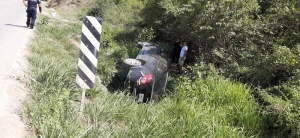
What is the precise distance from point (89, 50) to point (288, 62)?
4561 millimetres

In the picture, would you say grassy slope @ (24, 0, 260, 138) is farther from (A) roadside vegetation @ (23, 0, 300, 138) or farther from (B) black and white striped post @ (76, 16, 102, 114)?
(B) black and white striped post @ (76, 16, 102, 114)

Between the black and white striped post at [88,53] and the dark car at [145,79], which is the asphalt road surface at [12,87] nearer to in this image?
the black and white striped post at [88,53]

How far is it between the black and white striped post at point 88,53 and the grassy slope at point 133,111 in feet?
1.05

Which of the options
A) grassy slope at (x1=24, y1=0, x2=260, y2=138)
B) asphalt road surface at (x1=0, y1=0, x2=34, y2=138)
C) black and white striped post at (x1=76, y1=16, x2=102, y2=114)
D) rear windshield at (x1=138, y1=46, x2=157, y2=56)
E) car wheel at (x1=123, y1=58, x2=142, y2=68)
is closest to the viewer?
asphalt road surface at (x1=0, y1=0, x2=34, y2=138)

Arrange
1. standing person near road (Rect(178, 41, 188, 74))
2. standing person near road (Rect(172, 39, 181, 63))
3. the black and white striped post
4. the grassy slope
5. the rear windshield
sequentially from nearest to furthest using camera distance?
the grassy slope, the black and white striped post, the rear windshield, standing person near road (Rect(178, 41, 188, 74)), standing person near road (Rect(172, 39, 181, 63))

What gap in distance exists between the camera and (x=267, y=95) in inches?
225

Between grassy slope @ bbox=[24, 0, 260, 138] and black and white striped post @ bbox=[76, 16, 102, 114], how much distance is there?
32 centimetres

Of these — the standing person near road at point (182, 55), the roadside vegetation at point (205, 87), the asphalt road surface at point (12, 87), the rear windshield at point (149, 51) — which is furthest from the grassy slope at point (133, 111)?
the standing person near road at point (182, 55)

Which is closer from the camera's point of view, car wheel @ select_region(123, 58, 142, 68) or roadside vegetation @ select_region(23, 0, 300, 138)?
roadside vegetation @ select_region(23, 0, 300, 138)

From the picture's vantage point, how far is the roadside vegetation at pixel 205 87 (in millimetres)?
4000

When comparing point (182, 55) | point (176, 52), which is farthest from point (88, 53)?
point (176, 52)

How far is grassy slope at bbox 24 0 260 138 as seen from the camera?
358cm

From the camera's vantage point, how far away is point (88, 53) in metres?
4.30

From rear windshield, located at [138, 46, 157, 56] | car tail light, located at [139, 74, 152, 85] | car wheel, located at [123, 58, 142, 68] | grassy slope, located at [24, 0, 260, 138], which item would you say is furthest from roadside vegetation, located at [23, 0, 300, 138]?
rear windshield, located at [138, 46, 157, 56]
